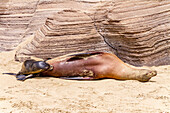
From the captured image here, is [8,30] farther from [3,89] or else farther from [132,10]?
[3,89]

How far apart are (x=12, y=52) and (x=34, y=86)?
3.06 meters

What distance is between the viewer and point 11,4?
299 inches

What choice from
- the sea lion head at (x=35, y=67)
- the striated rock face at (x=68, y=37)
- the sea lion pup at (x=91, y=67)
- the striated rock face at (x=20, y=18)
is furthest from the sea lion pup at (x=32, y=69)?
the striated rock face at (x=20, y=18)

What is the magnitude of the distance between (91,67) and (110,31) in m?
1.22

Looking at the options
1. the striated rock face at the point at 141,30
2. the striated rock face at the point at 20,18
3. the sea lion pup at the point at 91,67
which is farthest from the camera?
the striated rock face at the point at 20,18

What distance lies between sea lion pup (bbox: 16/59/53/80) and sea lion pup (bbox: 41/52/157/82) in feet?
0.44

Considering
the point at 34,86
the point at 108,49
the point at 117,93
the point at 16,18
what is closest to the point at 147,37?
the point at 108,49

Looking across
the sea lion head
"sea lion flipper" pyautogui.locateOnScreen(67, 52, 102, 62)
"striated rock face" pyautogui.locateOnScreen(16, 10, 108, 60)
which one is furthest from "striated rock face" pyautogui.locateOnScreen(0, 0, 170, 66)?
the sea lion head

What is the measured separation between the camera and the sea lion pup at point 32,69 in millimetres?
4512

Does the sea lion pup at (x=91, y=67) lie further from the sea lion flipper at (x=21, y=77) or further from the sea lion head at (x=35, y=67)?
the sea lion flipper at (x=21, y=77)

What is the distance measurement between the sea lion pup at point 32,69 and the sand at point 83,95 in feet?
0.47

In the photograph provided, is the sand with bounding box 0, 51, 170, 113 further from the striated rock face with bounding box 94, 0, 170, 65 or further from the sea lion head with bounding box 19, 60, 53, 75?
the striated rock face with bounding box 94, 0, 170, 65

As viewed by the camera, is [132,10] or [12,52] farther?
[12,52]

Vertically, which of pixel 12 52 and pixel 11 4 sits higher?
pixel 11 4
